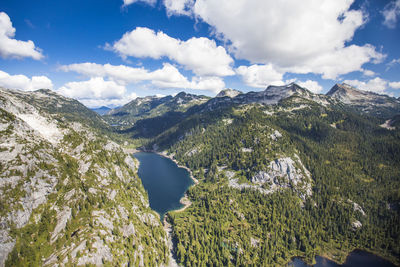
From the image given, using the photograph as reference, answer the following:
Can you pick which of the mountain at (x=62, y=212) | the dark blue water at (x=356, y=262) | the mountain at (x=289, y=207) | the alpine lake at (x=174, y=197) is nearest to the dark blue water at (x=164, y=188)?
the alpine lake at (x=174, y=197)

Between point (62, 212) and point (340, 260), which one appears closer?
point (62, 212)

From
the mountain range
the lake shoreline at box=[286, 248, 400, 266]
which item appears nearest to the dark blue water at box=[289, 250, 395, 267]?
the lake shoreline at box=[286, 248, 400, 266]

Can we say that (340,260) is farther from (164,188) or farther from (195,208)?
(164,188)

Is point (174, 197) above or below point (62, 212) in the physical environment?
below

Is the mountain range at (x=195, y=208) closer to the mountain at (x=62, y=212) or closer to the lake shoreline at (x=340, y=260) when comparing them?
the mountain at (x=62, y=212)

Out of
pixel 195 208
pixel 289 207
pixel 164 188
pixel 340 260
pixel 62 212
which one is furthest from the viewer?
pixel 164 188

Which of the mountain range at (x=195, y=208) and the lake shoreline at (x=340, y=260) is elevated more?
the mountain range at (x=195, y=208)

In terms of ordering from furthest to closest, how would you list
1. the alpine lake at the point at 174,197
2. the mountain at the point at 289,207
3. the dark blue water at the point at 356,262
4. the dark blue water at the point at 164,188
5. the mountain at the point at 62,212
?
the dark blue water at the point at 164,188 < the mountain at the point at 289,207 < the alpine lake at the point at 174,197 < the dark blue water at the point at 356,262 < the mountain at the point at 62,212

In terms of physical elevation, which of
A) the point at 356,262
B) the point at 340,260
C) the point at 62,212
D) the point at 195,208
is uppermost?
the point at 62,212

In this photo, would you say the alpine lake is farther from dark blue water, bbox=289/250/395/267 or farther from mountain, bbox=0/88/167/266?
mountain, bbox=0/88/167/266

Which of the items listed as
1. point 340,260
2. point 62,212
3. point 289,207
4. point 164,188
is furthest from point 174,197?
point 340,260
